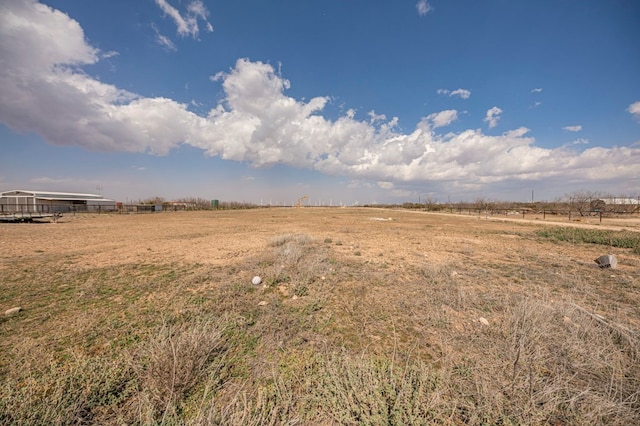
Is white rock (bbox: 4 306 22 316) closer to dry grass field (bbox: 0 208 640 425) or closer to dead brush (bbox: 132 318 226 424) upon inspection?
dry grass field (bbox: 0 208 640 425)

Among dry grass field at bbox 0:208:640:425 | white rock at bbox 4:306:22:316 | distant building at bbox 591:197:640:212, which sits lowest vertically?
dry grass field at bbox 0:208:640:425

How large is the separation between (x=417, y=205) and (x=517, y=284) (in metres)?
81.9

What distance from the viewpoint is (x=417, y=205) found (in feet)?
270

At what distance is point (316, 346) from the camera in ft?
11.1

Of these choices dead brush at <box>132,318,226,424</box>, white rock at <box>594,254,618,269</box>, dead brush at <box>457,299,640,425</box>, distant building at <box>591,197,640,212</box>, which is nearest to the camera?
dead brush at <box>457,299,640,425</box>

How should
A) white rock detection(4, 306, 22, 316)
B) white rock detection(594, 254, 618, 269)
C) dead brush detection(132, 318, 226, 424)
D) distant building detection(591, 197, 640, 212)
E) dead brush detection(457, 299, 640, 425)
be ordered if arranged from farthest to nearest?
distant building detection(591, 197, 640, 212)
white rock detection(594, 254, 618, 269)
white rock detection(4, 306, 22, 316)
dead brush detection(132, 318, 226, 424)
dead brush detection(457, 299, 640, 425)

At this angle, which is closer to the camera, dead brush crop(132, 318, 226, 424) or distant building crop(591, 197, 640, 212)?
dead brush crop(132, 318, 226, 424)

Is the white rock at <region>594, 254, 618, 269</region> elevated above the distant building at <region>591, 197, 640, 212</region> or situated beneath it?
situated beneath

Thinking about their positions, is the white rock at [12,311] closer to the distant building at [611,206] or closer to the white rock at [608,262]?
the white rock at [608,262]

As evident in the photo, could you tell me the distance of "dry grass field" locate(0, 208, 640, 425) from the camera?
2246 mm

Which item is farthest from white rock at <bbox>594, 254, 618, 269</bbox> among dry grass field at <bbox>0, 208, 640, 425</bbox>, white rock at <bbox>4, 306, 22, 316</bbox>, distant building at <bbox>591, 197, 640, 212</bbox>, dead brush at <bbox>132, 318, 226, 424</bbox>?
distant building at <bbox>591, 197, 640, 212</bbox>

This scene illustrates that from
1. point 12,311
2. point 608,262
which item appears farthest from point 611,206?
point 12,311

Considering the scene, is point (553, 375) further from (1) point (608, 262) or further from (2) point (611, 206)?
(2) point (611, 206)

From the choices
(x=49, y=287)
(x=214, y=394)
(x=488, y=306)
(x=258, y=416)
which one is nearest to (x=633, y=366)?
(x=488, y=306)
